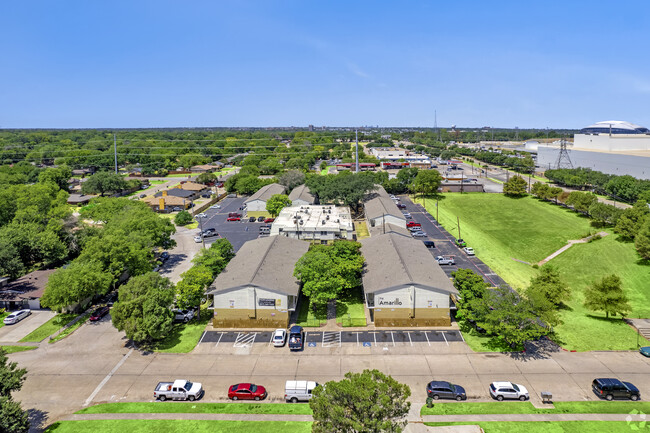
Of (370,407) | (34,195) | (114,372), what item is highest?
(34,195)

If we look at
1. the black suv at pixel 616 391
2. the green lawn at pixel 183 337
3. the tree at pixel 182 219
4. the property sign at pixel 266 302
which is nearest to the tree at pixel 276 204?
the tree at pixel 182 219

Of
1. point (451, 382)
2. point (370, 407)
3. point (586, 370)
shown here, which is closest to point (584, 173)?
point (586, 370)

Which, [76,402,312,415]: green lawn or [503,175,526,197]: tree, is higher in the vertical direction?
[503,175,526,197]: tree

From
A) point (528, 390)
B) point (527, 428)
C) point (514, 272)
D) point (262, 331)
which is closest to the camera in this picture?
point (527, 428)

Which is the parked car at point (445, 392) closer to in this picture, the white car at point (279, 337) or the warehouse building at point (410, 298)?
the warehouse building at point (410, 298)

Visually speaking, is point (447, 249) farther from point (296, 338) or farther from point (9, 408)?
point (9, 408)

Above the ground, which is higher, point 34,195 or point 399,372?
point 34,195

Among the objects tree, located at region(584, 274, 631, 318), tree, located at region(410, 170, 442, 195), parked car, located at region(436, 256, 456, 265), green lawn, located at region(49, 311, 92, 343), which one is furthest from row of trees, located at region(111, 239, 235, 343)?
tree, located at region(410, 170, 442, 195)

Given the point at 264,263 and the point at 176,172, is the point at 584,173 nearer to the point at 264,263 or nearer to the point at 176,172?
the point at 264,263

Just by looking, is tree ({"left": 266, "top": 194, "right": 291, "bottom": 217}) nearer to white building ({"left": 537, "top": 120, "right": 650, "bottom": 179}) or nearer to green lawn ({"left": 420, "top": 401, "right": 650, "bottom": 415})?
green lawn ({"left": 420, "top": 401, "right": 650, "bottom": 415})
